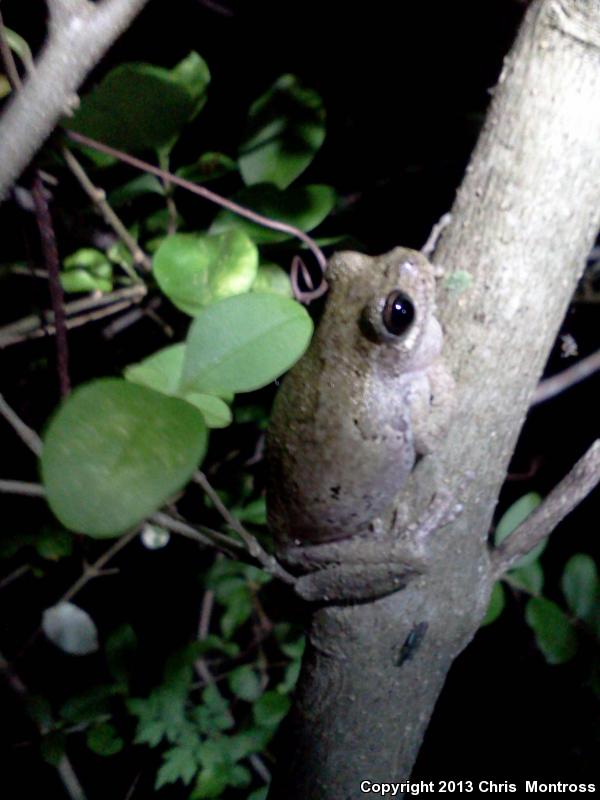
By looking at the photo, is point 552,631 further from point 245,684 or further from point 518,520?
point 245,684

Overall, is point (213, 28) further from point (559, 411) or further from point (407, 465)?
point (559, 411)

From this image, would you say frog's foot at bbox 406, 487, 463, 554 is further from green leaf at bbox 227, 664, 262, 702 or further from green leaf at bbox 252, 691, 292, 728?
green leaf at bbox 227, 664, 262, 702

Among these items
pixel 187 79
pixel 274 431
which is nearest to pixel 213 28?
pixel 187 79

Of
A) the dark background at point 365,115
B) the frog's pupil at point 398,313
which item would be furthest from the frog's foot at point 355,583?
the dark background at point 365,115

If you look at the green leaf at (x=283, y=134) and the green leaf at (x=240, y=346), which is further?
the green leaf at (x=283, y=134)

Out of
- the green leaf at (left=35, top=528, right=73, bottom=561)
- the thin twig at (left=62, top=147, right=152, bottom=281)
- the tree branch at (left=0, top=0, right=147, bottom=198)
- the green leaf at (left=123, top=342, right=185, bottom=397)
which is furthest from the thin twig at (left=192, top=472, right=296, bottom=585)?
the green leaf at (left=35, top=528, right=73, bottom=561)

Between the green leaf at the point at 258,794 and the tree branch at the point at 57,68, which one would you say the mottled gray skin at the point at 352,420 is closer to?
the tree branch at the point at 57,68
